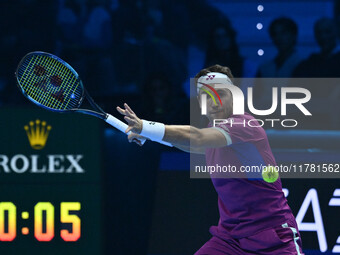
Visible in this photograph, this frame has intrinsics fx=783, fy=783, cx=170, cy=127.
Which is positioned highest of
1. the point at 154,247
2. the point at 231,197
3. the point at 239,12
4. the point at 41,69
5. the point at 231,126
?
the point at 239,12

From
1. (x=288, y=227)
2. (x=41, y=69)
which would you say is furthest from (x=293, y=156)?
(x=41, y=69)

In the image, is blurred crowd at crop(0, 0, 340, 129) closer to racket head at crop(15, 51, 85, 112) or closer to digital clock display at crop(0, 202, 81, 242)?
digital clock display at crop(0, 202, 81, 242)

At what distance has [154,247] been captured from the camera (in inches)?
255

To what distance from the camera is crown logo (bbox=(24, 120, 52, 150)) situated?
254 inches

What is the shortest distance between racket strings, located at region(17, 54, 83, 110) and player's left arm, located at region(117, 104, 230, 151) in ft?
2.91

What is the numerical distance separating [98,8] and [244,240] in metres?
3.29

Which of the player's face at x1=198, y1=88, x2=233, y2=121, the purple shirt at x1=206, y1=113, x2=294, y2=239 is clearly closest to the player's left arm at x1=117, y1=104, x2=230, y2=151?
the purple shirt at x1=206, y1=113, x2=294, y2=239

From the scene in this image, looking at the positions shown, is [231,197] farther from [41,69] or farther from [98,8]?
[98,8]

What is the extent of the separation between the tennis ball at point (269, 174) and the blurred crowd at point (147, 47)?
2.18 m

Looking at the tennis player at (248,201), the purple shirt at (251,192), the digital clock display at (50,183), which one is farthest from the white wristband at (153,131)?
the digital clock display at (50,183)

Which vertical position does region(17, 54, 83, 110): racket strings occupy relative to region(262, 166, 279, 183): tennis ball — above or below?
above

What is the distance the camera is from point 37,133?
21.2ft

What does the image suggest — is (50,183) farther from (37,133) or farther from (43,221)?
(37,133)

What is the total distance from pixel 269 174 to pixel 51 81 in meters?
1.62
